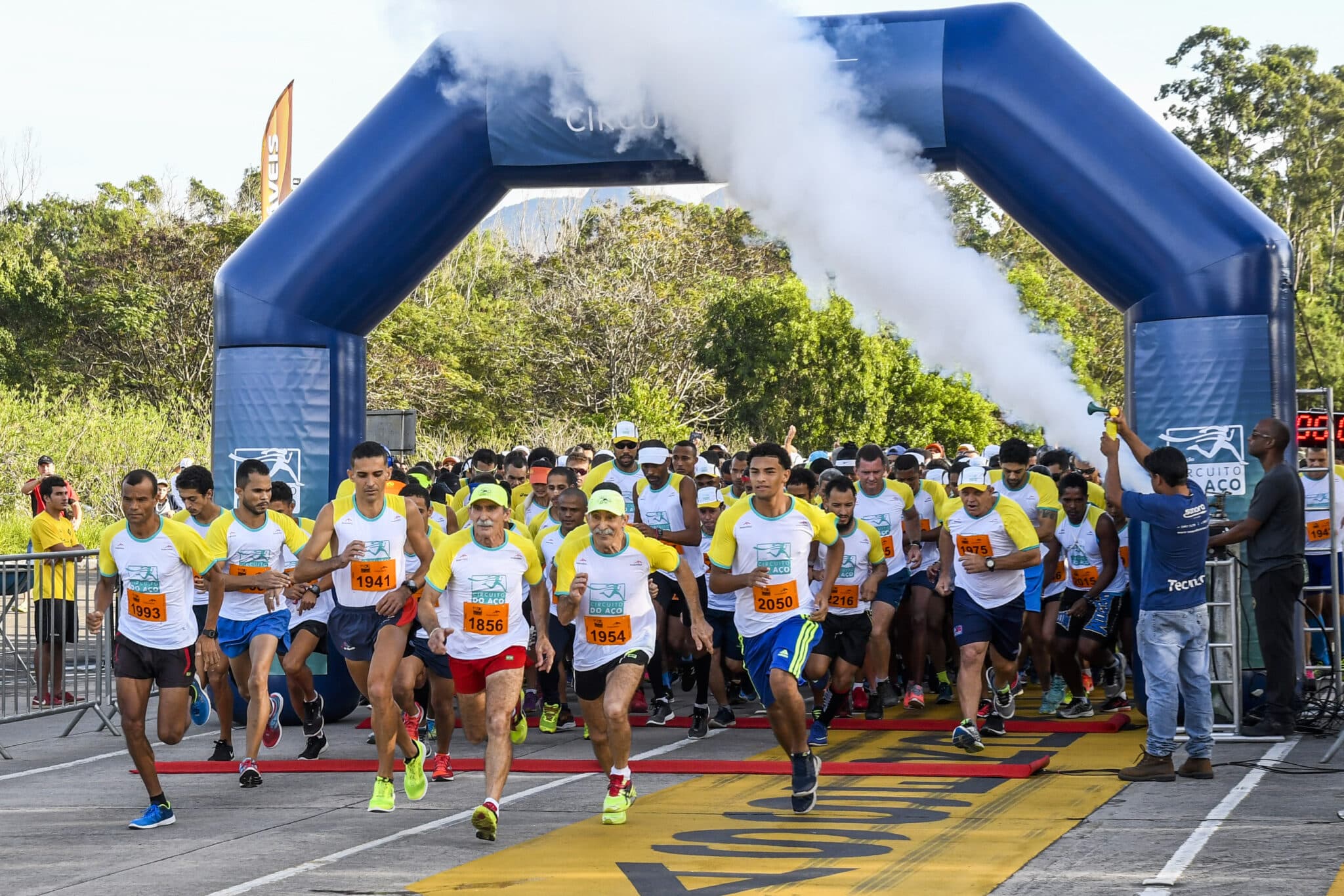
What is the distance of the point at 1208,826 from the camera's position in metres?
7.80

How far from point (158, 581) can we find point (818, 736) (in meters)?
4.46

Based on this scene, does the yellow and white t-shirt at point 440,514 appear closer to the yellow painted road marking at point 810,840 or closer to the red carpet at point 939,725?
the red carpet at point 939,725

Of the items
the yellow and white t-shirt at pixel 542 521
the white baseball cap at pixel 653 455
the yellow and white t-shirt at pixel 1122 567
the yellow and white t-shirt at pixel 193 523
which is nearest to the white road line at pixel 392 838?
the yellow and white t-shirt at pixel 542 521

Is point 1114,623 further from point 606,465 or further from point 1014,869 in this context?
point 1014,869

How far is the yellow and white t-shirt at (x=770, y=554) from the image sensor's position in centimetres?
888

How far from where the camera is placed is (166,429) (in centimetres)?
3178

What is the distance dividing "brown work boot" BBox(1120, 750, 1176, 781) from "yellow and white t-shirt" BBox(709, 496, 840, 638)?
2058 millimetres

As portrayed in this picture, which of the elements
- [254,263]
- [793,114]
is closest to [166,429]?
[254,263]

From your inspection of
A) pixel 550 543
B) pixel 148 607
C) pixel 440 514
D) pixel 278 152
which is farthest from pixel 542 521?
pixel 278 152

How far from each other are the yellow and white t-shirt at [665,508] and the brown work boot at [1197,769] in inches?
168

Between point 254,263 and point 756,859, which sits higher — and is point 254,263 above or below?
above

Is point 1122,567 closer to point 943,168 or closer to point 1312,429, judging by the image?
point 1312,429

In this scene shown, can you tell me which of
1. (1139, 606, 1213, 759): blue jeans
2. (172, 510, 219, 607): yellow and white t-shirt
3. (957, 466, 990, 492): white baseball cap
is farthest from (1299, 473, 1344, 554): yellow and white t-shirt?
(172, 510, 219, 607): yellow and white t-shirt

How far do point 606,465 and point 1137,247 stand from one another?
14.7 feet
